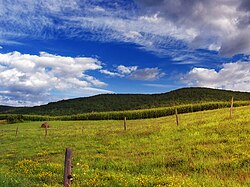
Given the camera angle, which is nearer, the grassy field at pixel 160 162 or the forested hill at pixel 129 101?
the grassy field at pixel 160 162

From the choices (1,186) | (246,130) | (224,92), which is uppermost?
(224,92)

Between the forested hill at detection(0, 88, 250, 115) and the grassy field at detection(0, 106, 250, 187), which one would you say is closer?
the grassy field at detection(0, 106, 250, 187)

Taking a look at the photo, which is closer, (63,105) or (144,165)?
(144,165)

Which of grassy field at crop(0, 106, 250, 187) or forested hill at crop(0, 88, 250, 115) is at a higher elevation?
forested hill at crop(0, 88, 250, 115)

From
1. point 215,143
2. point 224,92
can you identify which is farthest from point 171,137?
point 224,92

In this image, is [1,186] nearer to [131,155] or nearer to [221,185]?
[221,185]

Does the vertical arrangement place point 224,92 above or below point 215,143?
above

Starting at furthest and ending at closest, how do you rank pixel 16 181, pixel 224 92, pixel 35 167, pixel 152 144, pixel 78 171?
pixel 224 92 → pixel 152 144 → pixel 35 167 → pixel 78 171 → pixel 16 181

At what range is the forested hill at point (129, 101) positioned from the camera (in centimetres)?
14712

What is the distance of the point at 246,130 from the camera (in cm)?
2752

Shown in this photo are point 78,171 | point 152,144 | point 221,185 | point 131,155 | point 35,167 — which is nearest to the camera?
point 221,185

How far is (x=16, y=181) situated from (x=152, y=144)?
1482 cm

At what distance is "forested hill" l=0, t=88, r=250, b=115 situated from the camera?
147 meters

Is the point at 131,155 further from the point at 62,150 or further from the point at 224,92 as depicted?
the point at 224,92
